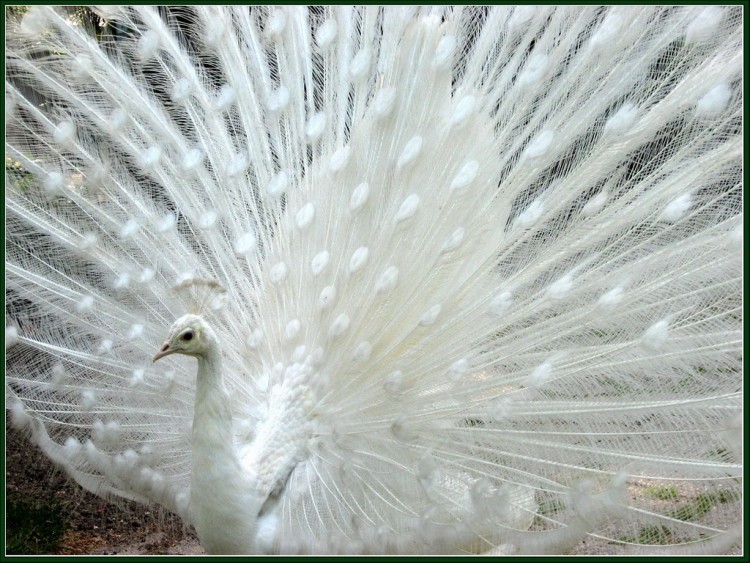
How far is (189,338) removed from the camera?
233 cm

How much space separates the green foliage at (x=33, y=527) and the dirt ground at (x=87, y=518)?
0.02 m

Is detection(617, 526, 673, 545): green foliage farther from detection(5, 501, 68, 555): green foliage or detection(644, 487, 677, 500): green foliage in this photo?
detection(5, 501, 68, 555): green foliage

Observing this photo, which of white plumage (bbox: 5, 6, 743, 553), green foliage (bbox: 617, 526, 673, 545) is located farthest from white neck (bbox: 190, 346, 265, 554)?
green foliage (bbox: 617, 526, 673, 545)

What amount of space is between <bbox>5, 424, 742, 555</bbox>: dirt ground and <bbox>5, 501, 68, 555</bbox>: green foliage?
0.02m

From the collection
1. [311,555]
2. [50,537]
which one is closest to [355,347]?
[311,555]

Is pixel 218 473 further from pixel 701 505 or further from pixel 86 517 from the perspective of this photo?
pixel 86 517

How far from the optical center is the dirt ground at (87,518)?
11.0 feet

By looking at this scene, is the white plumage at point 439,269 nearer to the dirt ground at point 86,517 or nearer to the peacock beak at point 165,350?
the peacock beak at point 165,350

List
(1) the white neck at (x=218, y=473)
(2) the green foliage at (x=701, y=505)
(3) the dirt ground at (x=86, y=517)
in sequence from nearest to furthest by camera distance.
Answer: (2) the green foliage at (x=701, y=505)
(1) the white neck at (x=218, y=473)
(3) the dirt ground at (x=86, y=517)

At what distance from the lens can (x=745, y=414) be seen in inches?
84.4

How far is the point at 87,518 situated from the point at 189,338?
5.85 ft

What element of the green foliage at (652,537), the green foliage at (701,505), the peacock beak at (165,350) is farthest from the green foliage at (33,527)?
the green foliage at (701,505)

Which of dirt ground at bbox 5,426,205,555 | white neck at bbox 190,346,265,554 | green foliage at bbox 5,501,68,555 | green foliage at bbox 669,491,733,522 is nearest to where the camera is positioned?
green foliage at bbox 669,491,733,522

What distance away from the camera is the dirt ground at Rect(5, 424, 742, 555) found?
3.36 metres
